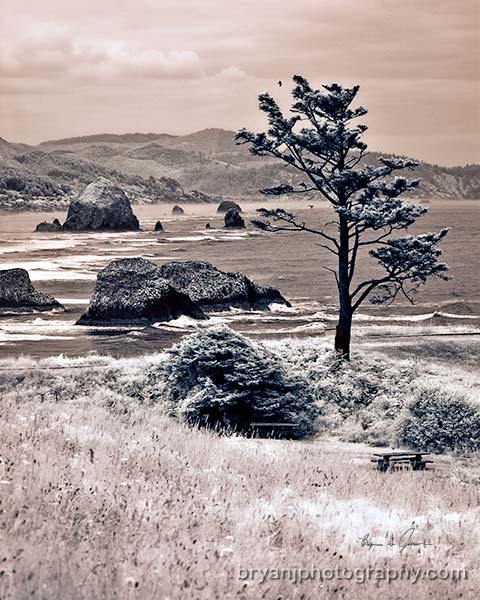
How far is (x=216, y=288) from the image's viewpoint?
39.9 metres

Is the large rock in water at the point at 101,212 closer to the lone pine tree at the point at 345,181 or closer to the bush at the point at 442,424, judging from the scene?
the lone pine tree at the point at 345,181

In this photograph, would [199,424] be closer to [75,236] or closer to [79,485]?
[79,485]

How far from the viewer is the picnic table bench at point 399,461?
15.4 meters

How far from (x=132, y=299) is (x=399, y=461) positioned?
68.2ft

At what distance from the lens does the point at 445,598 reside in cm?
763

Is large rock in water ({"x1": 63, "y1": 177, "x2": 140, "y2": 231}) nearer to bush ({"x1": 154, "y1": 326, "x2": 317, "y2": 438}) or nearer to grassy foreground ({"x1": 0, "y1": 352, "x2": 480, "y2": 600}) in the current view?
bush ({"x1": 154, "y1": 326, "x2": 317, "y2": 438})

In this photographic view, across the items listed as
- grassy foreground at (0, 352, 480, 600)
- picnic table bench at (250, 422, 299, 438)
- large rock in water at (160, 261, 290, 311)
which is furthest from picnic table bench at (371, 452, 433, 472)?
large rock in water at (160, 261, 290, 311)

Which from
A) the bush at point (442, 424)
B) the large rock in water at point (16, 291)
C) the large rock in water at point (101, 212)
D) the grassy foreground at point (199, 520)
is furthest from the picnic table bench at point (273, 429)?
the large rock in water at point (101, 212)

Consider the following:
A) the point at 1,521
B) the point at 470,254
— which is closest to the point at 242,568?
the point at 1,521

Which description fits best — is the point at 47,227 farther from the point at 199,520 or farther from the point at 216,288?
the point at 199,520

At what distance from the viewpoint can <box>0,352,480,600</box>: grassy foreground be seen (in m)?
6.93
